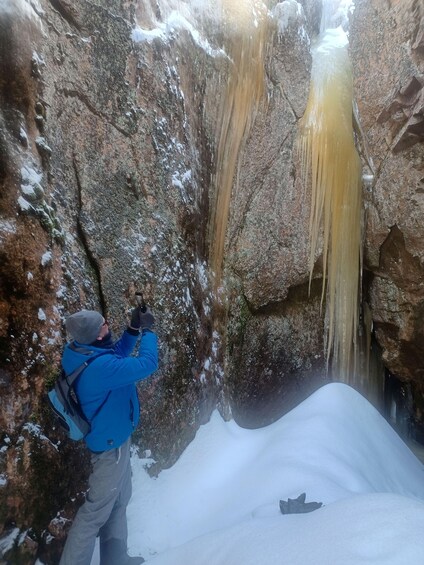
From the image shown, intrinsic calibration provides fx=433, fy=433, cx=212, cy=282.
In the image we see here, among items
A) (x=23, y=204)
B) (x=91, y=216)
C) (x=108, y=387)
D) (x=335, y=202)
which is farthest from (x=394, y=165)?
(x=108, y=387)

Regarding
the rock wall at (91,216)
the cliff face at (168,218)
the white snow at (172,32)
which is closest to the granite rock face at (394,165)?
the cliff face at (168,218)

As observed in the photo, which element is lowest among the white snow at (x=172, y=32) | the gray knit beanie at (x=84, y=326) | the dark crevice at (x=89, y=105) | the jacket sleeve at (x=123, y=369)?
the jacket sleeve at (x=123, y=369)

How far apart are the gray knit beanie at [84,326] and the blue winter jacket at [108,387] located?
0.06 m

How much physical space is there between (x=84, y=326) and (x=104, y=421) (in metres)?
0.57

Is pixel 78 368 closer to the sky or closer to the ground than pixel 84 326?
closer to the ground

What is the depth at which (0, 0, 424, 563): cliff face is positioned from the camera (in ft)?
8.51

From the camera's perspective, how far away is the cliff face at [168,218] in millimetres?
2594

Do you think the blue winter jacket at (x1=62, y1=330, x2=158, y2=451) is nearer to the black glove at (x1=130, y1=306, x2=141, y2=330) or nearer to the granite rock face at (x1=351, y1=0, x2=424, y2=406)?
the black glove at (x1=130, y1=306, x2=141, y2=330)

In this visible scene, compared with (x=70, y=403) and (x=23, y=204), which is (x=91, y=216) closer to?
(x=23, y=204)

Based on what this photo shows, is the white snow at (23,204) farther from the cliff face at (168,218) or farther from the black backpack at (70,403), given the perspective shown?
the black backpack at (70,403)

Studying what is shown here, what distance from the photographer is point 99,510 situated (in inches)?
98.7

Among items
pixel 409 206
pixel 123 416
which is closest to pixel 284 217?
pixel 409 206

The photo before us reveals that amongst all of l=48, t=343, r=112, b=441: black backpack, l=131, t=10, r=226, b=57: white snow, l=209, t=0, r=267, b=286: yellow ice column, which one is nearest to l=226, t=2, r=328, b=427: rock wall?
l=209, t=0, r=267, b=286: yellow ice column

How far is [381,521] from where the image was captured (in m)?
1.88
